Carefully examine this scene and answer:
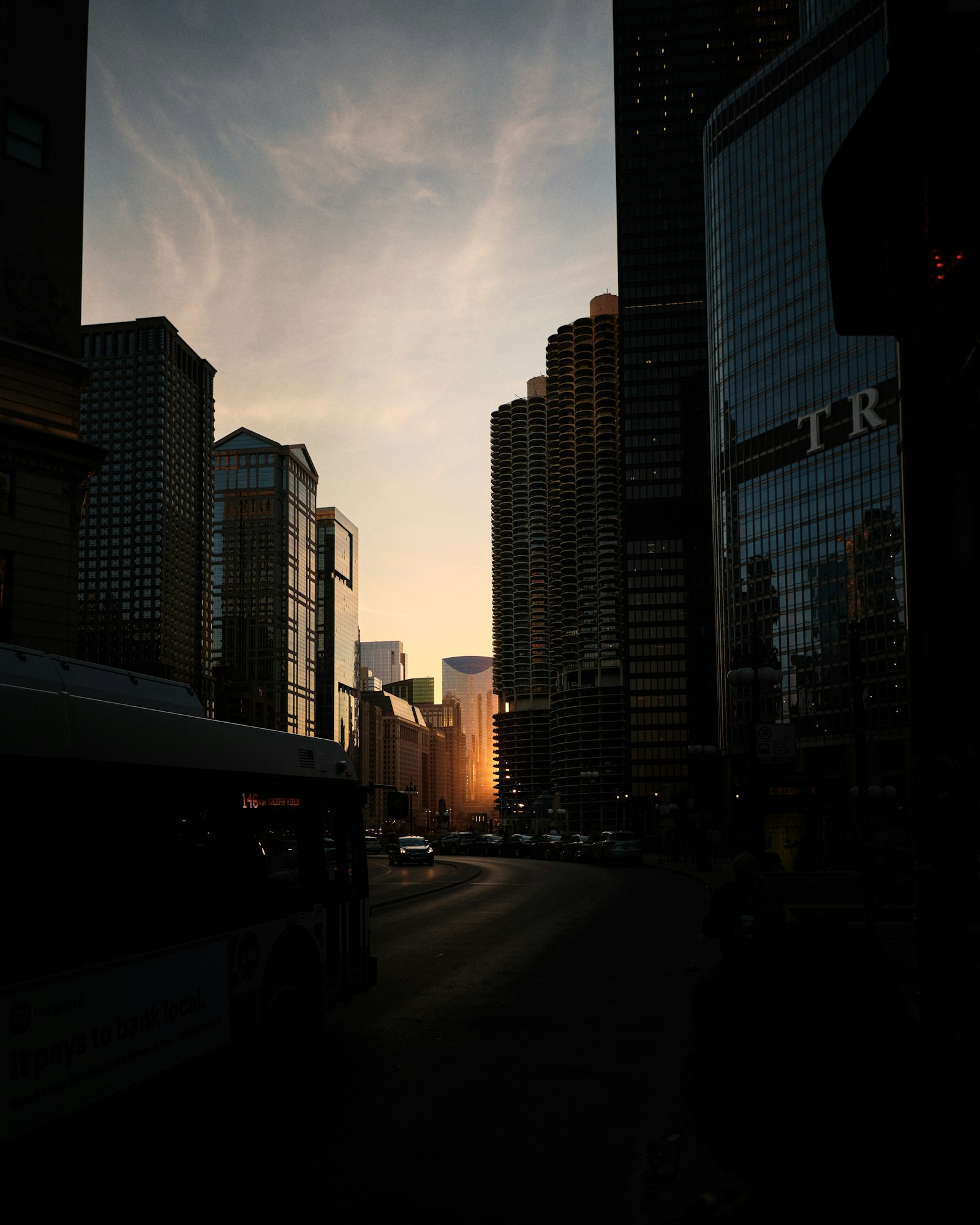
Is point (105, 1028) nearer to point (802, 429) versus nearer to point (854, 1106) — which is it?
point (854, 1106)

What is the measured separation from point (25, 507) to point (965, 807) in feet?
97.8

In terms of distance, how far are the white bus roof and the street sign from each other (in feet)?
38.8

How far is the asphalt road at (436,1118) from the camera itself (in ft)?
20.4

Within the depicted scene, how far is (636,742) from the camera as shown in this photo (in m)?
172

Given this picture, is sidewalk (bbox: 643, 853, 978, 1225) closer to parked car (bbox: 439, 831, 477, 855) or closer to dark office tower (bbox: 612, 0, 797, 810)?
parked car (bbox: 439, 831, 477, 855)

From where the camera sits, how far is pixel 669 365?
176 meters

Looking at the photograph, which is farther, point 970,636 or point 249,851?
point 249,851

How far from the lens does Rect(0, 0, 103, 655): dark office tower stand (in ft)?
100

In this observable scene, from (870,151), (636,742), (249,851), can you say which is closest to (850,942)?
(870,151)

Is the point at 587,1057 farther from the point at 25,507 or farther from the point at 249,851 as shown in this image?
the point at 25,507

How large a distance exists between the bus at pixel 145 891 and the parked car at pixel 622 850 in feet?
141

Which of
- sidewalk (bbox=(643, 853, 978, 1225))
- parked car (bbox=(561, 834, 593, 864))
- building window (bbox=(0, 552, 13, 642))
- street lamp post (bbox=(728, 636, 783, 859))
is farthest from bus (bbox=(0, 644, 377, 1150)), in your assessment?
parked car (bbox=(561, 834, 593, 864))

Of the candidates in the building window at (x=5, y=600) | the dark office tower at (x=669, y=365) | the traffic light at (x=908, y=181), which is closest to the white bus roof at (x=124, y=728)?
the traffic light at (x=908, y=181)

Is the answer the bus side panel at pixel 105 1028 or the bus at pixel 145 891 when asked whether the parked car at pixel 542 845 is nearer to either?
the bus at pixel 145 891
